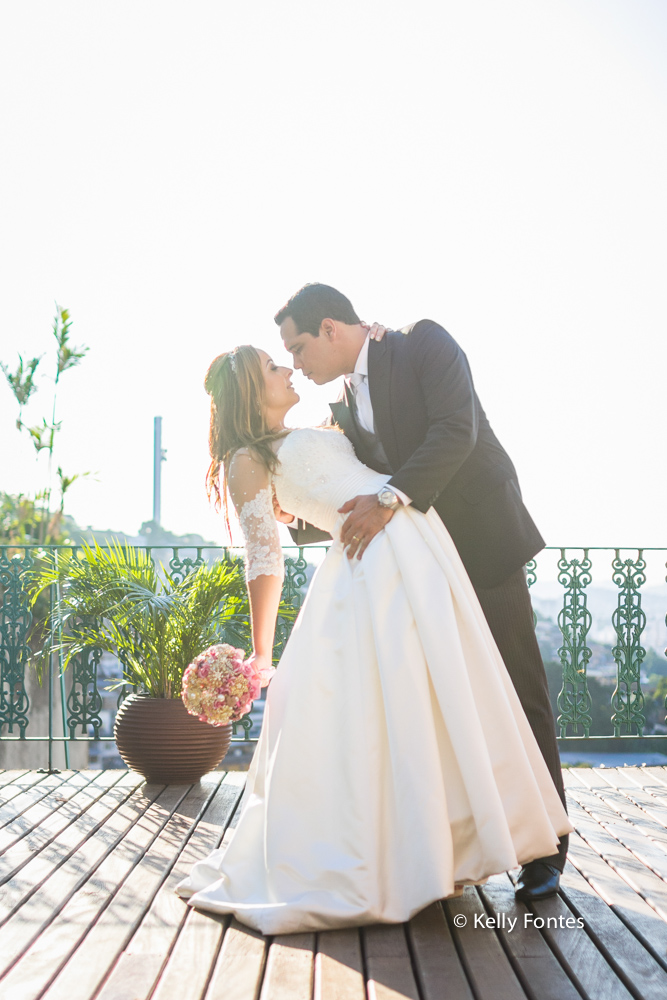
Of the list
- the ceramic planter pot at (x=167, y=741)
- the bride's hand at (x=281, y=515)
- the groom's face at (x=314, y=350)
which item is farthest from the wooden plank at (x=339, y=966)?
the ceramic planter pot at (x=167, y=741)

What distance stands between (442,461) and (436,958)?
1.28m

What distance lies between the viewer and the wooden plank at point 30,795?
12.0ft

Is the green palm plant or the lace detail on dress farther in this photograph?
the green palm plant

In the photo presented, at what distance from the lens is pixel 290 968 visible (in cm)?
198

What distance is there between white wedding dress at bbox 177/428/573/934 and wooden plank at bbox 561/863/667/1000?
225 mm

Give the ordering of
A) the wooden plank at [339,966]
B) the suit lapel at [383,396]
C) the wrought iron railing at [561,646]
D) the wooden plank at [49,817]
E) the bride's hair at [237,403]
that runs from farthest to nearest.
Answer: the wrought iron railing at [561,646] < the wooden plank at [49,817] < the bride's hair at [237,403] < the suit lapel at [383,396] < the wooden plank at [339,966]

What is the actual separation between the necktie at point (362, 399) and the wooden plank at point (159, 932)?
1539 mm

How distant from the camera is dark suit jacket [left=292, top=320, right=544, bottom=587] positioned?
255 cm

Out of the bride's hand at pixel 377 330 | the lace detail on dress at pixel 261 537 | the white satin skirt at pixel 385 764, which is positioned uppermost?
the bride's hand at pixel 377 330

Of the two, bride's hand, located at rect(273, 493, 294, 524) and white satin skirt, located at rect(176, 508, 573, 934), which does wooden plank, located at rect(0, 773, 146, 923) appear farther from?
bride's hand, located at rect(273, 493, 294, 524)

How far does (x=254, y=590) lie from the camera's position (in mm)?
2730

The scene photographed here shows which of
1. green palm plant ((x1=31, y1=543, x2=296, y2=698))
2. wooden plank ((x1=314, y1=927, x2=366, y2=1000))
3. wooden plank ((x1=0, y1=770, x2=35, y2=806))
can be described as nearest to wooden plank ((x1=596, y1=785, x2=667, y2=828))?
wooden plank ((x1=314, y1=927, x2=366, y2=1000))

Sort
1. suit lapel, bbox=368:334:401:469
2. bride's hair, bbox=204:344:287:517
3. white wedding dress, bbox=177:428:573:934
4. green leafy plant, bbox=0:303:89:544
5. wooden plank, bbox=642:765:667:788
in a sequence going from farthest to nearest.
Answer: green leafy plant, bbox=0:303:89:544 → wooden plank, bbox=642:765:667:788 → bride's hair, bbox=204:344:287:517 → suit lapel, bbox=368:334:401:469 → white wedding dress, bbox=177:428:573:934

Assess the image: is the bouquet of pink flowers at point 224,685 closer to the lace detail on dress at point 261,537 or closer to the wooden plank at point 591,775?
the lace detail on dress at point 261,537
